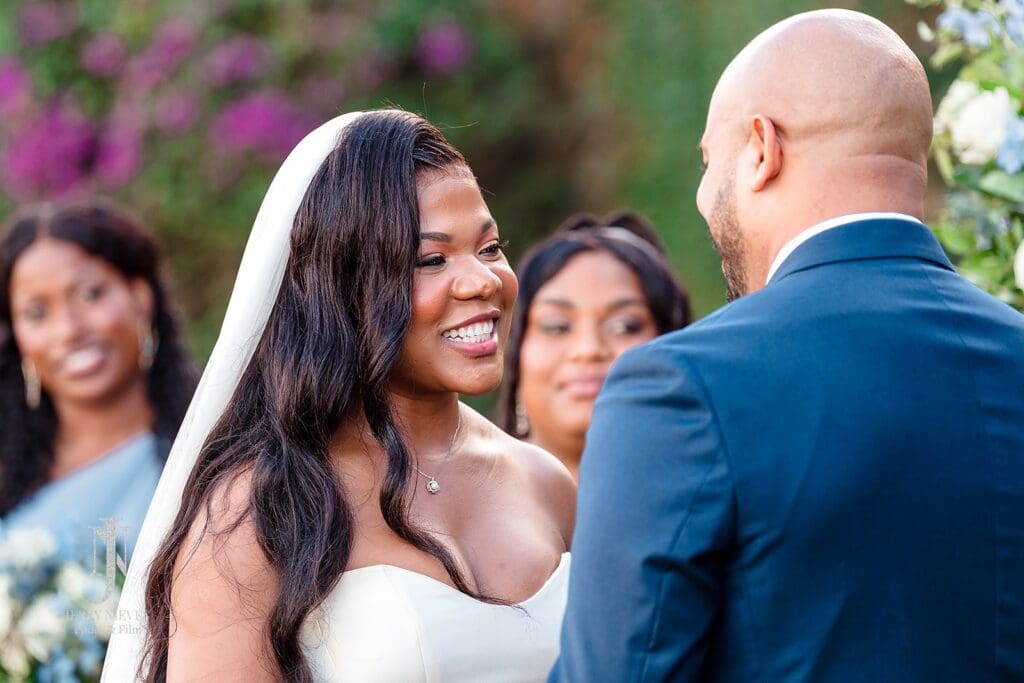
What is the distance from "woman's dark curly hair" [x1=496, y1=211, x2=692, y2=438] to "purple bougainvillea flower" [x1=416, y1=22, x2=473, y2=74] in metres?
3.29

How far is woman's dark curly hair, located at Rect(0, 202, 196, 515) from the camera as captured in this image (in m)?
5.30

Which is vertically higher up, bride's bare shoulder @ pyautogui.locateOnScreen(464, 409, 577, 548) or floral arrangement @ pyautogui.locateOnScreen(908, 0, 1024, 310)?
floral arrangement @ pyautogui.locateOnScreen(908, 0, 1024, 310)

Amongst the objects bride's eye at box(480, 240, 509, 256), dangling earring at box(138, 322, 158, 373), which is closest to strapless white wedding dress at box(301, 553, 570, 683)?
bride's eye at box(480, 240, 509, 256)

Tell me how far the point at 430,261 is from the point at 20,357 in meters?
3.08

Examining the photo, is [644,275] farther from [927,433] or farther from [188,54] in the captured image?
[188,54]

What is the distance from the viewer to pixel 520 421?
5363 mm

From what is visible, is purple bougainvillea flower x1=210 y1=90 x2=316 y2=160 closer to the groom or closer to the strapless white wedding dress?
the strapless white wedding dress

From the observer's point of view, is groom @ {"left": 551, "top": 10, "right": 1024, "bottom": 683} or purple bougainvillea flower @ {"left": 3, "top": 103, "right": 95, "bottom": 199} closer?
groom @ {"left": 551, "top": 10, "right": 1024, "bottom": 683}

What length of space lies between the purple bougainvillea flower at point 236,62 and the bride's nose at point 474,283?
17.5 feet

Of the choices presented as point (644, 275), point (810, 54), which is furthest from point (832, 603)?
point (644, 275)

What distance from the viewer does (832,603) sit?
6.94 feet

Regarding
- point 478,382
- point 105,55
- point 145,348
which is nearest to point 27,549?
point 478,382

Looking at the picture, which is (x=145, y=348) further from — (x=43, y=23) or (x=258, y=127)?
(x=43, y=23)

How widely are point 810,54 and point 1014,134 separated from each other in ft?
3.04
